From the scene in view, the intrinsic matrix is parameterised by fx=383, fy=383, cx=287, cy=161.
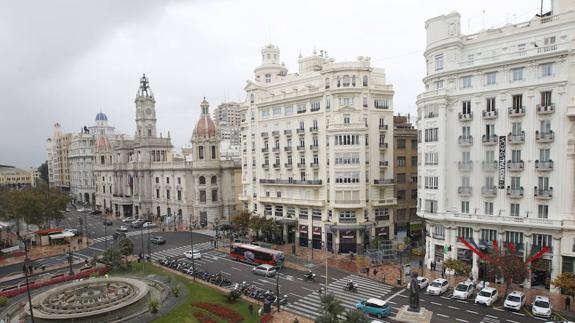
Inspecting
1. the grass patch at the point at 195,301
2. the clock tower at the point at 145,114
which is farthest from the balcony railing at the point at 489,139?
the clock tower at the point at 145,114

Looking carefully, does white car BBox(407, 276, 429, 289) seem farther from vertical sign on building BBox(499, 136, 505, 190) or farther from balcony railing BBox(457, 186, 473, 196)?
vertical sign on building BBox(499, 136, 505, 190)

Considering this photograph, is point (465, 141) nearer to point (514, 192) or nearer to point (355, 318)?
point (514, 192)

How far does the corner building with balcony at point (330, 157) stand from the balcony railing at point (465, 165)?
1595 cm

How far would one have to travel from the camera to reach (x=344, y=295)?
146ft

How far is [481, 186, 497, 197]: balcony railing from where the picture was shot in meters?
47.8

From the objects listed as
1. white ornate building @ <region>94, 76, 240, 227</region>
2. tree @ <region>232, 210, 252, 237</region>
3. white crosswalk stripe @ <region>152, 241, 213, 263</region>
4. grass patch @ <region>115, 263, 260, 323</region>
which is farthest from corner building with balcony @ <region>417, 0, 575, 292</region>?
white ornate building @ <region>94, 76, 240, 227</region>

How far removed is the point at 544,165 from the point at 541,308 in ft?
52.9

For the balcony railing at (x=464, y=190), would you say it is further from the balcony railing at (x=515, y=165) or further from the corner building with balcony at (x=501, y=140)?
the balcony railing at (x=515, y=165)

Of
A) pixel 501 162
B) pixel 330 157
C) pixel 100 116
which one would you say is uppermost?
pixel 100 116

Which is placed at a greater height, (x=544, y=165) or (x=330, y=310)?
(x=544, y=165)

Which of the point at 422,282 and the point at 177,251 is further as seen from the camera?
the point at 177,251

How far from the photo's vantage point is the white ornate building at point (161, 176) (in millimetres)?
92625

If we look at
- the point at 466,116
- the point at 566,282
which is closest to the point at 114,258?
the point at 466,116

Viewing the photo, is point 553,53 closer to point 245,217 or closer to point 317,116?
point 317,116
